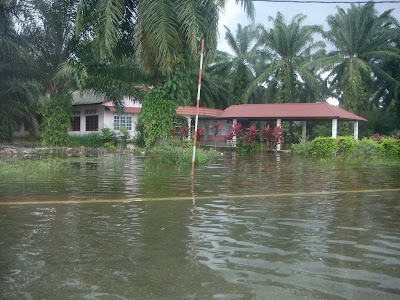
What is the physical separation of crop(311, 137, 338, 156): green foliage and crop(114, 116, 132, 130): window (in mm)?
18828

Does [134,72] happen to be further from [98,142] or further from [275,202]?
[275,202]

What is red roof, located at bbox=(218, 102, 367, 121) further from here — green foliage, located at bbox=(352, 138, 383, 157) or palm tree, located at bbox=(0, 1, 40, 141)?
palm tree, located at bbox=(0, 1, 40, 141)

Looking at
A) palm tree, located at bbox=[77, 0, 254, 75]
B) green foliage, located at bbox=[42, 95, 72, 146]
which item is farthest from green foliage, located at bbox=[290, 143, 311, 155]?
green foliage, located at bbox=[42, 95, 72, 146]

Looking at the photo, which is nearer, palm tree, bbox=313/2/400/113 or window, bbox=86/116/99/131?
palm tree, bbox=313/2/400/113

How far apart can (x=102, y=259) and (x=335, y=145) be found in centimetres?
1927

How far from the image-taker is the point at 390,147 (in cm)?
2080

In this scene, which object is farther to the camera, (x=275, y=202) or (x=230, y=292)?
(x=275, y=202)

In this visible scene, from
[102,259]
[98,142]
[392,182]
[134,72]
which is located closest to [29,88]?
[98,142]

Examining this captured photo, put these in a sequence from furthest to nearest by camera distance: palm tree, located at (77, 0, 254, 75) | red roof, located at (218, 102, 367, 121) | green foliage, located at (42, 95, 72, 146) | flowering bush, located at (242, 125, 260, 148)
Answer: red roof, located at (218, 102, 367, 121), flowering bush, located at (242, 125, 260, 148), green foliage, located at (42, 95, 72, 146), palm tree, located at (77, 0, 254, 75)

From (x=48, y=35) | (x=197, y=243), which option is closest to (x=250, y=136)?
(x=48, y=35)

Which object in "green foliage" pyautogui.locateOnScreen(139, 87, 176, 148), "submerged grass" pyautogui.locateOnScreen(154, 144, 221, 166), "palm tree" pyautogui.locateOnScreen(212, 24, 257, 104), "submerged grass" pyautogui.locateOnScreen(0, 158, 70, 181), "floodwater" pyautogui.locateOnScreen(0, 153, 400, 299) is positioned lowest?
"floodwater" pyautogui.locateOnScreen(0, 153, 400, 299)

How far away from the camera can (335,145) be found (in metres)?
21.5

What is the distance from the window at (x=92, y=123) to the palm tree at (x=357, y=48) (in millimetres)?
19665

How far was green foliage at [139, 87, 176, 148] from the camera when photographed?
2000 centimetres
